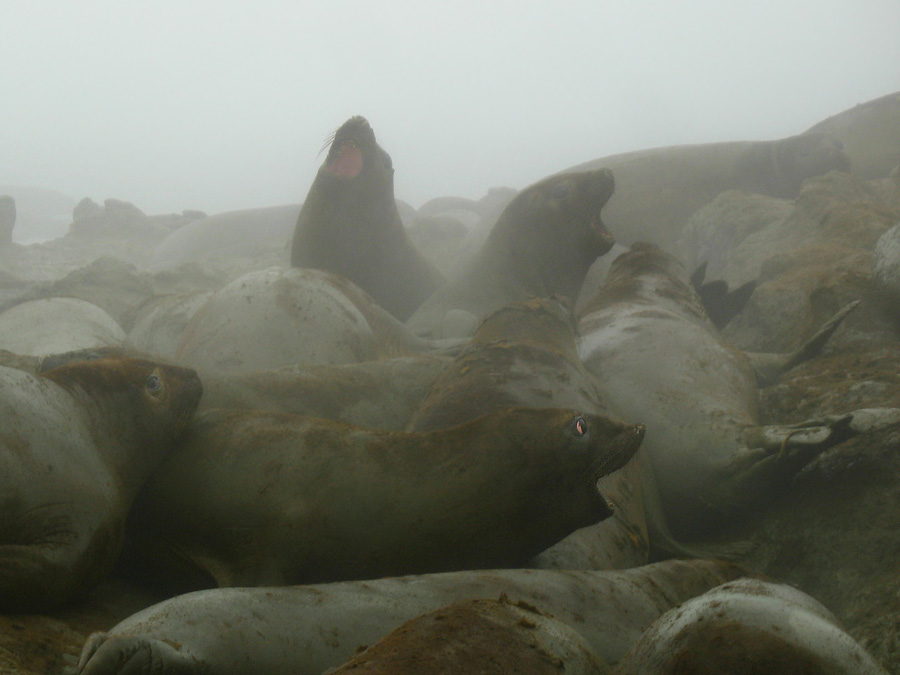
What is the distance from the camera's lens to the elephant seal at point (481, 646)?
3.92ft

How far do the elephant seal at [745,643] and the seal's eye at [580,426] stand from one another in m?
0.63

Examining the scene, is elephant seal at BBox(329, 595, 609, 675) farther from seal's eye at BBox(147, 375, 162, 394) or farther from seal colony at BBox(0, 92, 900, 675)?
seal's eye at BBox(147, 375, 162, 394)

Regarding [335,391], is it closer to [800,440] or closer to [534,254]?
[800,440]

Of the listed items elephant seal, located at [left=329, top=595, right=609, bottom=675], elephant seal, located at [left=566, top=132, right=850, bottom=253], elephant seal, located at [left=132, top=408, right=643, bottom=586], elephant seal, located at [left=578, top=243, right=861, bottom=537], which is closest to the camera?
elephant seal, located at [left=329, top=595, right=609, bottom=675]

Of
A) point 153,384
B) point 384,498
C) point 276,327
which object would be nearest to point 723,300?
point 276,327

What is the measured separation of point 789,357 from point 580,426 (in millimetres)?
1848

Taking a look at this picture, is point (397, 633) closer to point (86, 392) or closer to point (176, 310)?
point (86, 392)

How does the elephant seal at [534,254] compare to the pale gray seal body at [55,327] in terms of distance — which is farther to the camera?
the elephant seal at [534,254]

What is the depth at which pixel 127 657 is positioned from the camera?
125 centimetres

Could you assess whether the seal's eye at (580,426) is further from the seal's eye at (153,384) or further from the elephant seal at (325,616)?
the seal's eye at (153,384)

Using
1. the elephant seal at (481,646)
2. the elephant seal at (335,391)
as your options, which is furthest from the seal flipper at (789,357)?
the elephant seal at (481,646)

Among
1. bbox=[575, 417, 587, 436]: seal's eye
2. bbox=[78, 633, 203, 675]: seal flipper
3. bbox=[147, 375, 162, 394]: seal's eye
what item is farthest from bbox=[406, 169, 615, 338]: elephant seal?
bbox=[78, 633, 203, 675]: seal flipper

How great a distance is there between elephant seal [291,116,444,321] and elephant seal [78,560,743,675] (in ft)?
11.3

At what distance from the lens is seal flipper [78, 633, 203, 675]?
1.23 meters
